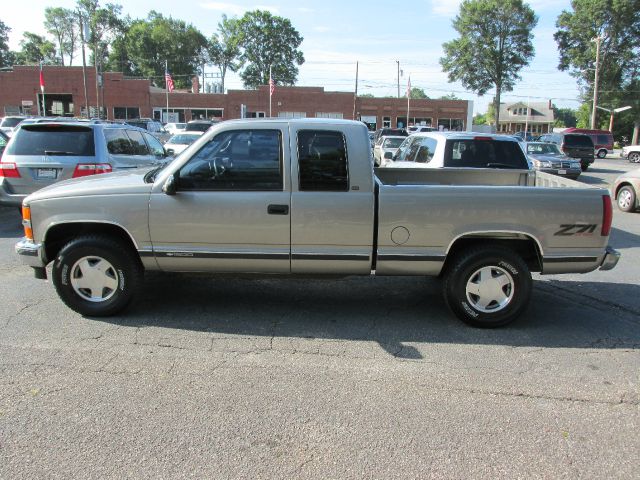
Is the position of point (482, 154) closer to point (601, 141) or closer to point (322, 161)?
point (322, 161)

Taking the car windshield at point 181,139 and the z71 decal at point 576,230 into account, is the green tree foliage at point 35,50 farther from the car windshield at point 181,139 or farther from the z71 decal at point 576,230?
the z71 decal at point 576,230

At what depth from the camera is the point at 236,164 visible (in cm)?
463

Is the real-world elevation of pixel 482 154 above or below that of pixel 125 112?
below

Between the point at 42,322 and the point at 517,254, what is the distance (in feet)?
14.8

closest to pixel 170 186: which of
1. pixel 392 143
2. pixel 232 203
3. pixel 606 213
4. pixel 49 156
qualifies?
pixel 232 203

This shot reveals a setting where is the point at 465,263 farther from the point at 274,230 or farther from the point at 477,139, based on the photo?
the point at 477,139

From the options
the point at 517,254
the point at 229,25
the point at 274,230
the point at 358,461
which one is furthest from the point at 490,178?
the point at 229,25

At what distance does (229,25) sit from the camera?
323ft

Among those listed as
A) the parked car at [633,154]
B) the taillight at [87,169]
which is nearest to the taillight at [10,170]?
the taillight at [87,169]

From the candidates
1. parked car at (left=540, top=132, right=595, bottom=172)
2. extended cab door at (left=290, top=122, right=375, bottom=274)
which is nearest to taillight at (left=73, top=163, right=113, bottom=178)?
extended cab door at (left=290, top=122, right=375, bottom=274)

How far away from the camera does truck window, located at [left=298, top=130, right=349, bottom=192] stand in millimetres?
4582

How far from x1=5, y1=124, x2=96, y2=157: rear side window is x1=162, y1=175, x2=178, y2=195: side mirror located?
4.49m

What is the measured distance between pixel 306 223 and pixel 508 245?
6.44ft

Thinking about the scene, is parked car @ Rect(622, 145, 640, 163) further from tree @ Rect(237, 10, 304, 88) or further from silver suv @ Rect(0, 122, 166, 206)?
tree @ Rect(237, 10, 304, 88)
